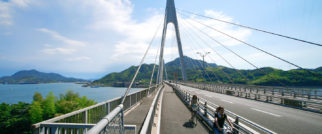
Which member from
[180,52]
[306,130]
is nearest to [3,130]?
[180,52]

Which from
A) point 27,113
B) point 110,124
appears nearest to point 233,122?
point 110,124

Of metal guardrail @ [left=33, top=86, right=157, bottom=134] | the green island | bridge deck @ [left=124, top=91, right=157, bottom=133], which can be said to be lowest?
the green island

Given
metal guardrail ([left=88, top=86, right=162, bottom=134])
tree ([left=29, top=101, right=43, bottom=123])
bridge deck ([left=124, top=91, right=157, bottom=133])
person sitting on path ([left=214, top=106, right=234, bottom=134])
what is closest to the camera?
metal guardrail ([left=88, top=86, right=162, bottom=134])

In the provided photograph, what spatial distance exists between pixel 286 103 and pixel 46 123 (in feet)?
58.0

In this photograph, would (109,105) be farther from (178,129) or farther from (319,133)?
(319,133)

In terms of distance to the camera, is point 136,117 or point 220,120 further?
point 136,117

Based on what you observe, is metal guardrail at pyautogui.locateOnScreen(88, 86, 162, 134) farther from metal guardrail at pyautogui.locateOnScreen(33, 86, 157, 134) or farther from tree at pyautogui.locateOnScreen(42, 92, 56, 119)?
tree at pyautogui.locateOnScreen(42, 92, 56, 119)

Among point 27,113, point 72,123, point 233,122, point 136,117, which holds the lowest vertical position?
point 27,113

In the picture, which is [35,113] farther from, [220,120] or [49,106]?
[220,120]

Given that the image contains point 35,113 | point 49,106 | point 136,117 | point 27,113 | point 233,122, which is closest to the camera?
point 233,122

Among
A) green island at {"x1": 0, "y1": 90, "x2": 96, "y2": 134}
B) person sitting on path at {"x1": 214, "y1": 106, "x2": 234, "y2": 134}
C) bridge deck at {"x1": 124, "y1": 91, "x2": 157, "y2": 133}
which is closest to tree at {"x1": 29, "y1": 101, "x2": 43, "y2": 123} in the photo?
green island at {"x1": 0, "y1": 90, "x2": 96, "y2": 134}

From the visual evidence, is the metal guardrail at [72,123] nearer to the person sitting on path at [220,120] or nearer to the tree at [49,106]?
the person sitting on path at [220,120]

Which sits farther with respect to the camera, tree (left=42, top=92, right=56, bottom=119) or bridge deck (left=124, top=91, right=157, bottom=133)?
tree (left=42, top=92, right=56, bottom=119)

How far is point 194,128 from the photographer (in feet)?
23.7
